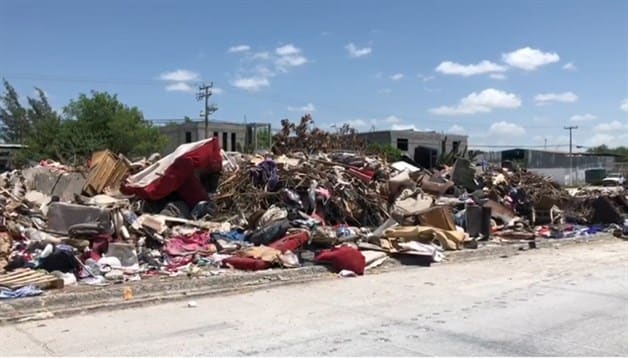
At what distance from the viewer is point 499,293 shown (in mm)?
9031

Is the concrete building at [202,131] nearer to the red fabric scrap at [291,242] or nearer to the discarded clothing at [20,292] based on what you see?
the red fabric scrap at [291,242]

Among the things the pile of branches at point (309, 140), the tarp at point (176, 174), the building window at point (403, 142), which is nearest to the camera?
the tarp at point (176, 174)

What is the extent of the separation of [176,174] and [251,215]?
2.12 metres

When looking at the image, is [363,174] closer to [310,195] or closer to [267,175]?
[310,195]

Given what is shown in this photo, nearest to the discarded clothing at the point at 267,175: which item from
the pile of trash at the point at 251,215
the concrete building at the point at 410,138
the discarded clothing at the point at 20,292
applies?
the pile of trash at the point at 251,215

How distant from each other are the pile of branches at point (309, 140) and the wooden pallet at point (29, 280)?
36.6 feet

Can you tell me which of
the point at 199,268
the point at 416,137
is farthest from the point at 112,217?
the point at 416,137

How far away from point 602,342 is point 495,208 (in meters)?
11.2

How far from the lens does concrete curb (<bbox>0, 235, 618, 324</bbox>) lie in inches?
289

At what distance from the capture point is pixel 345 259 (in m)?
10.4

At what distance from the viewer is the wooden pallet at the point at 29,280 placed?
8.01m

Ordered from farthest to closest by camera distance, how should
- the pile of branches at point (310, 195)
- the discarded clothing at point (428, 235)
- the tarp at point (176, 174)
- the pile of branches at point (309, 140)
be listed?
the pile of branches at point (309, 140) < the tarp at point (176, 174) < the pile of branches at point (310, 195) < the discarded clothing at point (428, 235)

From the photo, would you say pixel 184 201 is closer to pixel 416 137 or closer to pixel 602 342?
pixel 602 342

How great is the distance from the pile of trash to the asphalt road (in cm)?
141
